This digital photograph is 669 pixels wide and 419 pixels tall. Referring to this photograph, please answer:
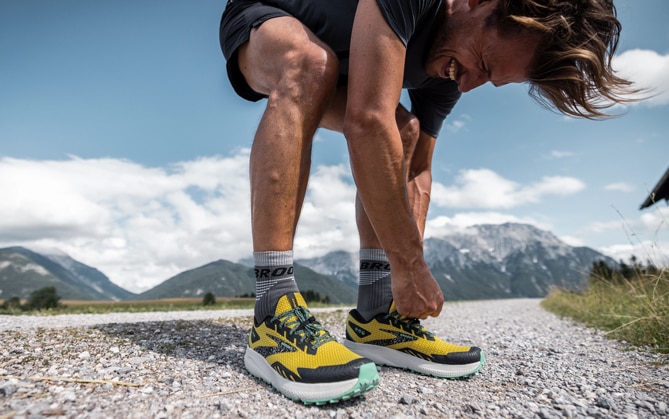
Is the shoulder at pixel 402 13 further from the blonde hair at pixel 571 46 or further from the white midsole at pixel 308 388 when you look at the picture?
the white midsole at pixel 308 388

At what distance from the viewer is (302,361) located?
5.50ft

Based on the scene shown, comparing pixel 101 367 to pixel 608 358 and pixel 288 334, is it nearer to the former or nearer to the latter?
pixel 288 334

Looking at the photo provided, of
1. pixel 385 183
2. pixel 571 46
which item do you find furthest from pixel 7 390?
pixel 571 46

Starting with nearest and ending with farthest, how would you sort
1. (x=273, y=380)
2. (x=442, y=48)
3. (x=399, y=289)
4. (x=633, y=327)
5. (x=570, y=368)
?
(x=273, y=380)
(x=399, y=289)
(x=442, y=48)
(x=570, y=368)
(x=633, y=327)

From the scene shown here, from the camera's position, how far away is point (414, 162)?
9.18 feet

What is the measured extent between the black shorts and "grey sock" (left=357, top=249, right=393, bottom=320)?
118 cm

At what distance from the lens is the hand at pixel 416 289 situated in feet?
5.99

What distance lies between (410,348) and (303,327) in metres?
0.69

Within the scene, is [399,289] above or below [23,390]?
above

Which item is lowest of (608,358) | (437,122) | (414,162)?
(608,358)

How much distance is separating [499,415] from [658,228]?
365cm

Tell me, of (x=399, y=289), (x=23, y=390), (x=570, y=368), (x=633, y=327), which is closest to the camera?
(x=23, y=390)

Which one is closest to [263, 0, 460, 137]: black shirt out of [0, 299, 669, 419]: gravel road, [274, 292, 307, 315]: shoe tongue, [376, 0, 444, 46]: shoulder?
[376, 0, 444, 46]: shoulder

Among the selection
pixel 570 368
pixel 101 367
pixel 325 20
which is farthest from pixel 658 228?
pixel 101 367
